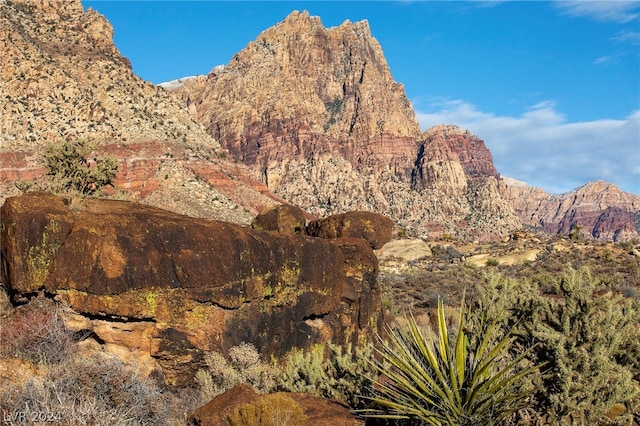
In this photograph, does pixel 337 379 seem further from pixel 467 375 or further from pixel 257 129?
pixel 257 129

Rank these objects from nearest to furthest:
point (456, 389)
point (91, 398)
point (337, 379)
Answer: point (456, 389), point (91, 398), point (337, 379)

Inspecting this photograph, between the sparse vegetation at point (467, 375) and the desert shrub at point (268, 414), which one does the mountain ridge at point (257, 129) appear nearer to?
the sparse vegetation at point (467, 375)

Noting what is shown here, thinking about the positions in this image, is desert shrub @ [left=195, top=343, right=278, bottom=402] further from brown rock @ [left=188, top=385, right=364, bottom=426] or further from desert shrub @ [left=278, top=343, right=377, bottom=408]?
brown rock @ [left=188, top=385, right=364, bottom=426]

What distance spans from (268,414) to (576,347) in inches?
153

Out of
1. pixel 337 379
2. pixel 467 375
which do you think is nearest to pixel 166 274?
pixel 337 379

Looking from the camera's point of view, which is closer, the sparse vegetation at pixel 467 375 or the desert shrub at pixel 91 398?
the desert shrub at pixel 91 398

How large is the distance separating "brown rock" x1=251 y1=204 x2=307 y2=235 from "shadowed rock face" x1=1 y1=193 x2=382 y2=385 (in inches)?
244

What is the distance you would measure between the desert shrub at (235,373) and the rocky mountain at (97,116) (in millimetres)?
41699

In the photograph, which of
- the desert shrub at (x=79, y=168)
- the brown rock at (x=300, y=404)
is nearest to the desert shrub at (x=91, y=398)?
the brown rock at (x=300, y=404)

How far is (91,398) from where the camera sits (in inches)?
256

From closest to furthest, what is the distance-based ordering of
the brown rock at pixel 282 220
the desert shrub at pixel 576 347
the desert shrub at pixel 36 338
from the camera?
the desert shrub at pixel 576 347
the desert shrub at pixel 36 338
the brown rock at pixel 282 220

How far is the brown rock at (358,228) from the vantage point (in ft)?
60.4

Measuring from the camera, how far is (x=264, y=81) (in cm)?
14112

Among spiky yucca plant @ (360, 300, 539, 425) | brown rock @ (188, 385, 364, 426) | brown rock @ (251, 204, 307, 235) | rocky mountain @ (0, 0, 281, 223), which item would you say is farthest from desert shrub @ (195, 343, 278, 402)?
rocky mountain @ (0, 0, 281, 223)
